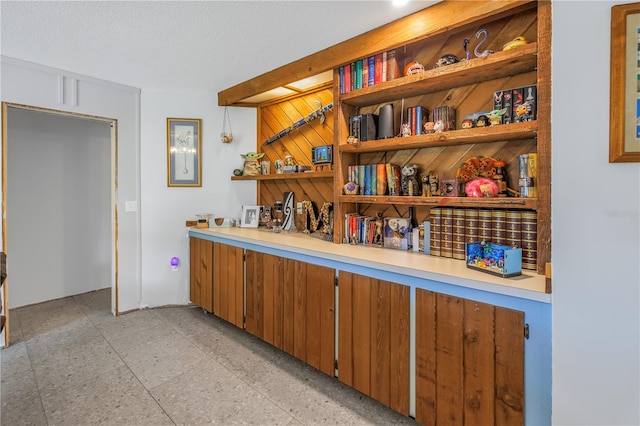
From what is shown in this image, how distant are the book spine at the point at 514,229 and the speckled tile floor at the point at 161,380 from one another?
117cm

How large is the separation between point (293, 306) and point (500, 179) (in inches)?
62.3

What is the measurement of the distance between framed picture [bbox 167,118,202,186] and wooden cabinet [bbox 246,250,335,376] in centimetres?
145

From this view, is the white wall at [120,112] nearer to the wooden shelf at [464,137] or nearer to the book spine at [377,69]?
the wooden shelf at [464,137]

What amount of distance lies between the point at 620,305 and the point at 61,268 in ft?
16.4

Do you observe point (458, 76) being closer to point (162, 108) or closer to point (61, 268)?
point (162, 108)

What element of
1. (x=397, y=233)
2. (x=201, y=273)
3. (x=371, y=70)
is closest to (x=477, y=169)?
(x=397, y=233)

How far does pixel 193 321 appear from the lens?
3.21 metres

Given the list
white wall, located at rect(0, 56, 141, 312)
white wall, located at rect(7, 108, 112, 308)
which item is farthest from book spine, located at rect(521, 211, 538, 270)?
white wall, located at rect(7, 108, 112, 308)

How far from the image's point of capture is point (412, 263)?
1.76m

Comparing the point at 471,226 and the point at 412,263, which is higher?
the point at 471,226

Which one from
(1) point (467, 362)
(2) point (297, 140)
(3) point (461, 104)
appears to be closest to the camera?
(1) point (467, 362)

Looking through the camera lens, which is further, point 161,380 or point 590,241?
A: point 161,380

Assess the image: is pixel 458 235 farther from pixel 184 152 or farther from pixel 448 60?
pixel 184 152

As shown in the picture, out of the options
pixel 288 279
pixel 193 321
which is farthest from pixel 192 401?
pixel 193 321
